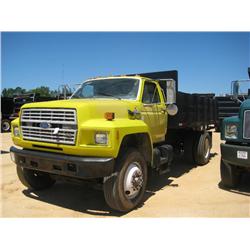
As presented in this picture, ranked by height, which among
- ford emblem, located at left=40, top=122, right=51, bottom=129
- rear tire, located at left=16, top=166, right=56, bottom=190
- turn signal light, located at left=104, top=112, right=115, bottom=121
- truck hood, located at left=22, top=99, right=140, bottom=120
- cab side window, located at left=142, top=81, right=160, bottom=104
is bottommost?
rear tire, located at left=16, top=166, right=56, bottom=190

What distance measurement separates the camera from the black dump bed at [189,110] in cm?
676

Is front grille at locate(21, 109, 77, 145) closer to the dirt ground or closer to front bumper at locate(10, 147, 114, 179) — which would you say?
front bumper at locate(10, 147, 114, 179)

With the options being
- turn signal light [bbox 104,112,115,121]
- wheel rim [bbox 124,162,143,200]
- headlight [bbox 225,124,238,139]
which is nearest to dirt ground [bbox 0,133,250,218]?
wheel rim [bbox 124,162,143,200]

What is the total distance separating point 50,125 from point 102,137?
2.94ft

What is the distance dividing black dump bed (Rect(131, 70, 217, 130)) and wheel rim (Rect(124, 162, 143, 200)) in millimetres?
2254

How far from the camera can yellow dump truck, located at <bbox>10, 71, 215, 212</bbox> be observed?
4.04 meters

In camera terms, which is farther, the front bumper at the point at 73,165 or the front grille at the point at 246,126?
the front grille at the point at 246,126

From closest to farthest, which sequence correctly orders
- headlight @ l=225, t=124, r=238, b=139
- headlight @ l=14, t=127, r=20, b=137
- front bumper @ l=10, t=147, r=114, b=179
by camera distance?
front bumper @ l=10, t=147, r=114, b=179 < headlight @ l=14, t=127, r=20, b=137 < headlight @ l=225, t=124, r=238, b=139

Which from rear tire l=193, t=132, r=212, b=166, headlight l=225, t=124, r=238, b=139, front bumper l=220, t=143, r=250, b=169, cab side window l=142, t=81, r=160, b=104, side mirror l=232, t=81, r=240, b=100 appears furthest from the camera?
rear tire l=193, t=132, r=212, b=166

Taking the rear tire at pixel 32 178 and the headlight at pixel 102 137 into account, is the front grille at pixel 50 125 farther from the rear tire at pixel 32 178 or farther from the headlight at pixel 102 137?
the rear tire at pixel 32 178

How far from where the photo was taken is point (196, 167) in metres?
7.98

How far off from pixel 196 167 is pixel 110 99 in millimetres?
3922

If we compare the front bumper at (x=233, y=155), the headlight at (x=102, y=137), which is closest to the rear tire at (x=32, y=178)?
the headlight at (x=102, y=137)

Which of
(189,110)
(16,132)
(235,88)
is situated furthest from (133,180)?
(189,110)
